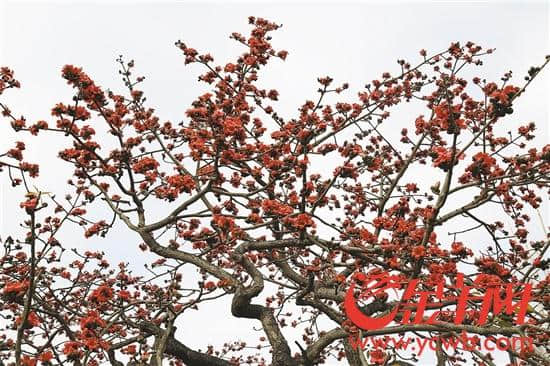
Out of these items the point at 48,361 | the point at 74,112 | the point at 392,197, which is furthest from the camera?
the point at 392,197

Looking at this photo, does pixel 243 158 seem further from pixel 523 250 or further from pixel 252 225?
pixel 523 250

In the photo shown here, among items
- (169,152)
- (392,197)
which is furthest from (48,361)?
(392,197)

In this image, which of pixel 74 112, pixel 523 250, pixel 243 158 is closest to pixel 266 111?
pixel 243 158

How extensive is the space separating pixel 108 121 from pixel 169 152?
1.06 metres

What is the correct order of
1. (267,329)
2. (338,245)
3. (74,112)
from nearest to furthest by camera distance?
(74,112)
(338,245)
(267,329)

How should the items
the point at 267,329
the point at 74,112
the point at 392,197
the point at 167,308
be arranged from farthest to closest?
the point at 392,197, the point at 167,308, the point at 267,329, the point at 74,112

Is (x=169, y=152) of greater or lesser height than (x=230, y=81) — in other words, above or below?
below

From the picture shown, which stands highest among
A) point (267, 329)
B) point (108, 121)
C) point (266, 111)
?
point (266, 111)

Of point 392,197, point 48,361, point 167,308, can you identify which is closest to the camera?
point 48,361

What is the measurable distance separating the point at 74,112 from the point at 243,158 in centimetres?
160

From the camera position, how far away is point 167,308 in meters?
6.39

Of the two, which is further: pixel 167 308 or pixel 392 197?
pixel 392 197

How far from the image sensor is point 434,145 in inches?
257

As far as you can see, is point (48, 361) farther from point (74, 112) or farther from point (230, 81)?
point (230, 81)
